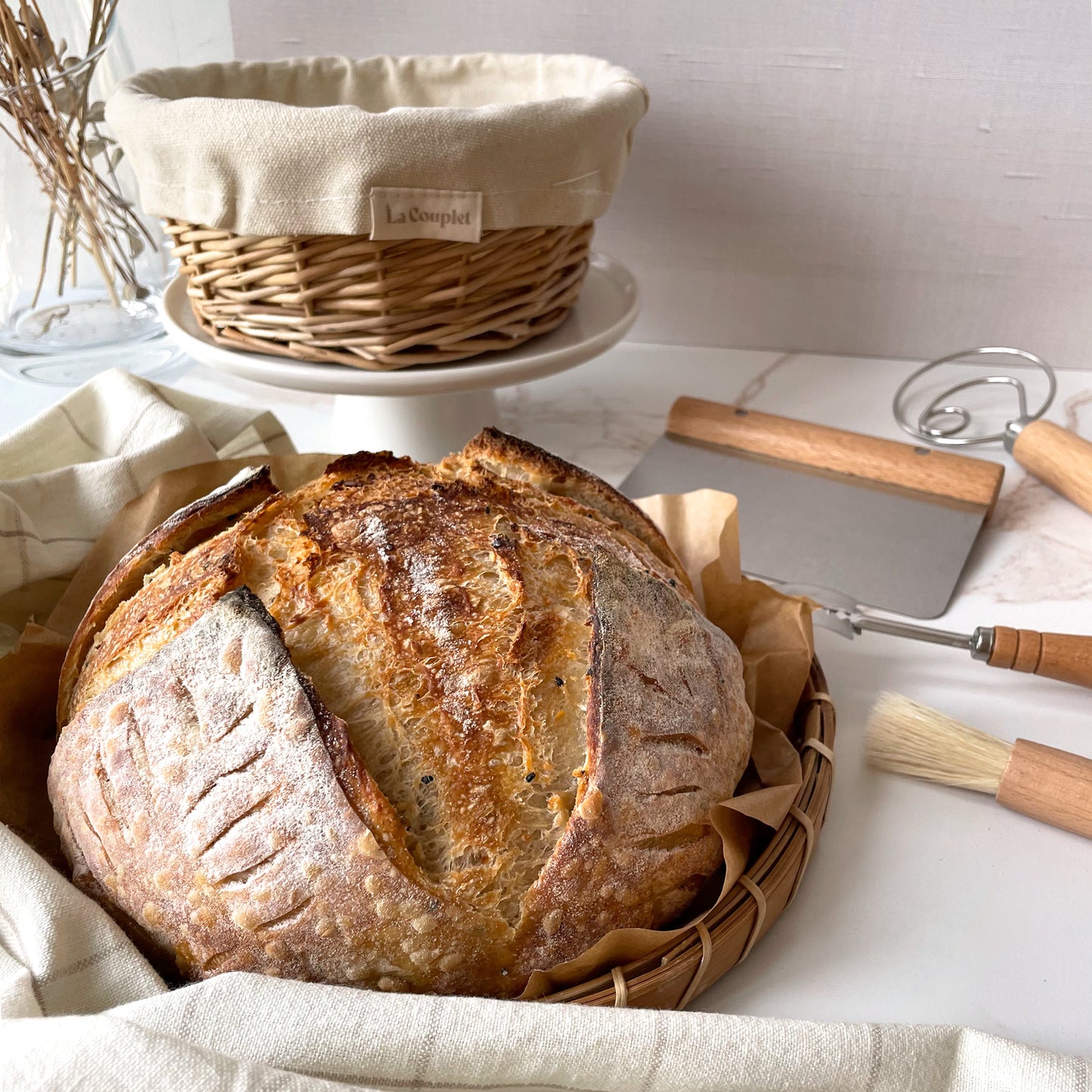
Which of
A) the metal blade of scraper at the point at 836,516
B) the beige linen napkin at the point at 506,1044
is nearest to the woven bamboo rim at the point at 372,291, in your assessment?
the metal blade of scraper at the point at 836,516

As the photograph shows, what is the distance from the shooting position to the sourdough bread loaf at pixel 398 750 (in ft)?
2.04

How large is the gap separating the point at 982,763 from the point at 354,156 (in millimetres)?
681

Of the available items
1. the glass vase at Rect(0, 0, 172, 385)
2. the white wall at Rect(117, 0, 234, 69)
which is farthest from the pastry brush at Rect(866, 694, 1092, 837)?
the white wall at Rect(117, 0, 234, 69)

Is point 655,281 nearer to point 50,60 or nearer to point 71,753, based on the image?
point 50,60

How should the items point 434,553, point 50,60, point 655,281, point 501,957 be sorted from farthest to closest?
→ point 655,281
point 50,60
point 434,553
point 501,957

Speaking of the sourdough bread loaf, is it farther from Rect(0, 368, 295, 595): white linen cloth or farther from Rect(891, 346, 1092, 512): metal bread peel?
Rect(891, 346, 1092, 512): metal bread peel

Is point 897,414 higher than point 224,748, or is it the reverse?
point 224,748

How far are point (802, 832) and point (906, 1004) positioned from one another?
0.11 m

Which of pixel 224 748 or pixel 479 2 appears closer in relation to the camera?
pixel 224 748

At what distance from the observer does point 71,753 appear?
0.70m

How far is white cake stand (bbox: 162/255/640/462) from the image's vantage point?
3.51 feet

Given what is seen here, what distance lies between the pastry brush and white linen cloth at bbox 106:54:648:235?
0.52 meters

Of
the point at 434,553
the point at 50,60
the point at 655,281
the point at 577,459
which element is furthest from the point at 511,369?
the point at 50,60

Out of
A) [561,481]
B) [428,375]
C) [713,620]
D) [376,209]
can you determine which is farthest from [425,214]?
[713,620]
